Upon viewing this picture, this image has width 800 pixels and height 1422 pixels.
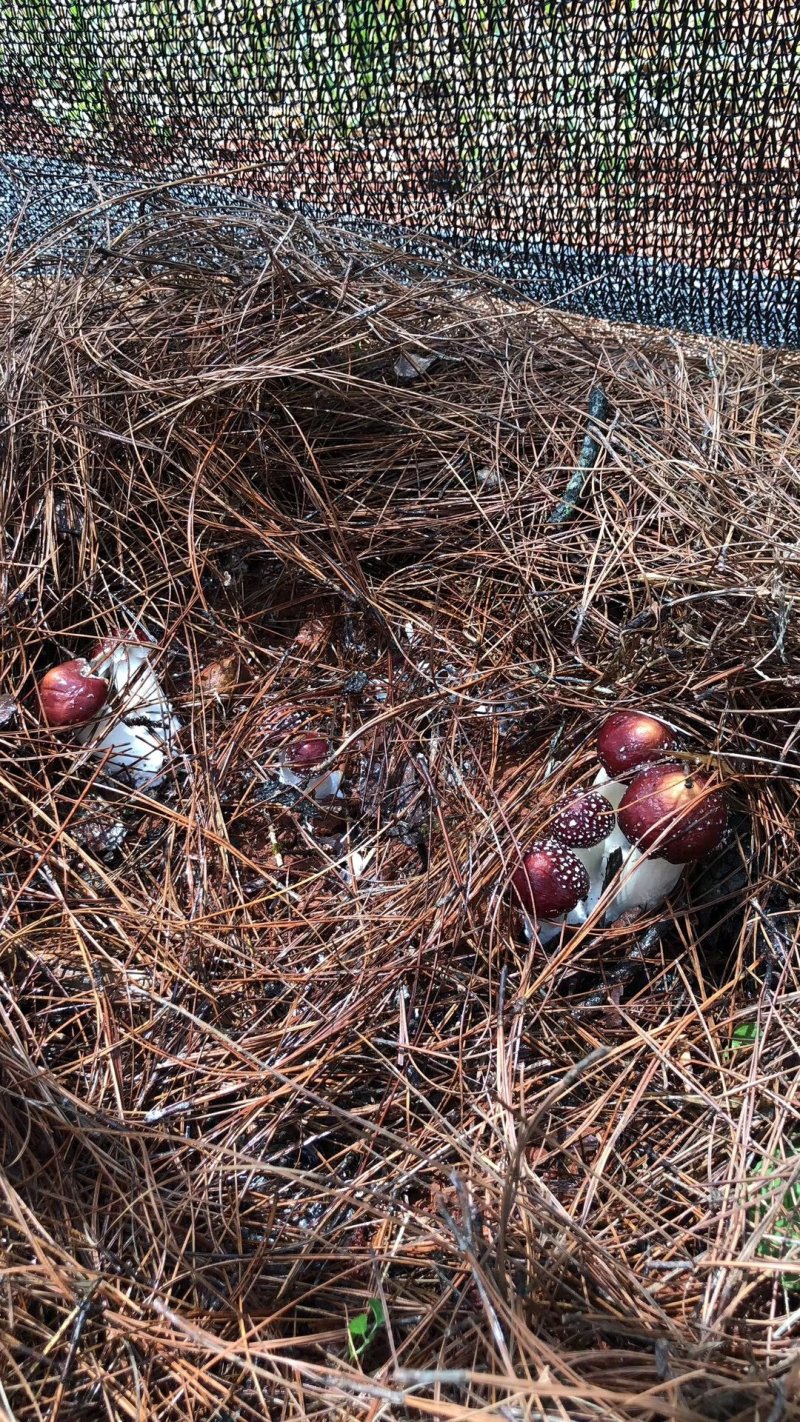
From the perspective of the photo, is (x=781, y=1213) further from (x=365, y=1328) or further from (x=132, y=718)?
(x=132, y=718)

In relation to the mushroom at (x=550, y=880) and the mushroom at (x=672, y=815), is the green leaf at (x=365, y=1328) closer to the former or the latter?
the mushroom at (x=550, y=880)

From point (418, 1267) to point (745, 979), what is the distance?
25.1 inches

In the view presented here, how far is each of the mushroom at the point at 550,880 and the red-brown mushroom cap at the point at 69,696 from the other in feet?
2.86

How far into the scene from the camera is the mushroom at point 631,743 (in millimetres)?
1312

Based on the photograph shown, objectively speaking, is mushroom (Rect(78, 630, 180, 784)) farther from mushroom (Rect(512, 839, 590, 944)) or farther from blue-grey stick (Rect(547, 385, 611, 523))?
blue-grey stick (Rect(547, 385, 611, 523))

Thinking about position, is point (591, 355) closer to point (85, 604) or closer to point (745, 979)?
point (85, 604)

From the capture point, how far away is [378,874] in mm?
1528

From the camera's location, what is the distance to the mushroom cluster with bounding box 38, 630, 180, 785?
5.36 feet

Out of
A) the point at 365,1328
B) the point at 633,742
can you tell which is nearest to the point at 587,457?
the point at 633,742

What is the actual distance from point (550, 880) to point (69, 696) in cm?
95

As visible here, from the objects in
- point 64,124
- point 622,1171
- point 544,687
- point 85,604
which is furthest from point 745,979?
point 64,124

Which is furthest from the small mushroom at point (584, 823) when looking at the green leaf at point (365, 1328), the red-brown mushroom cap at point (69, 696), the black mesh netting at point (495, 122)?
the black mesh netting at point (495, 122)

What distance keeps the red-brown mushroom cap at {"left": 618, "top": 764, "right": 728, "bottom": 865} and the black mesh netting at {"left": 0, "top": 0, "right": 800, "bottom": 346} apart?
4.84 ft

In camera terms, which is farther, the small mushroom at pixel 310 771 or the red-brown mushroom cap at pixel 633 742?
the small mushroom at pixel 310 771
